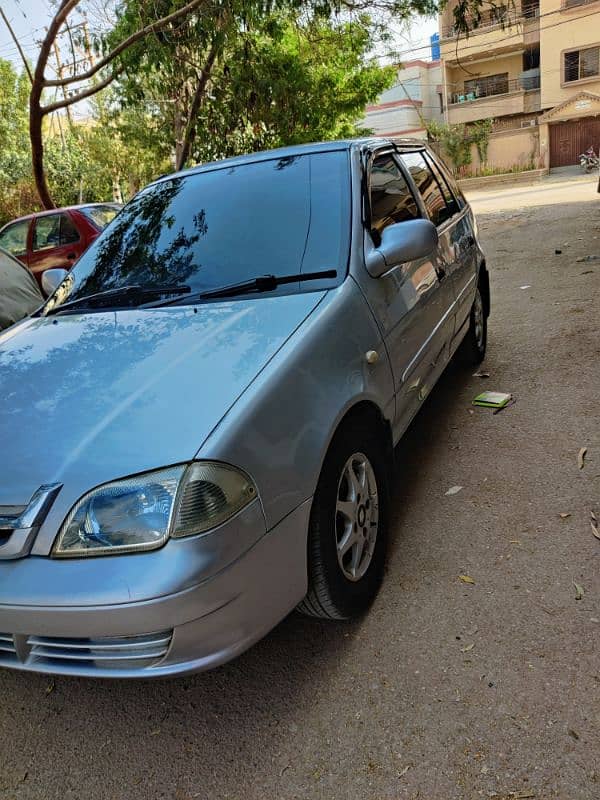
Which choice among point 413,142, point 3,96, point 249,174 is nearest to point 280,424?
point 249,174

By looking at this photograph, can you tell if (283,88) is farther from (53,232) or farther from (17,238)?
(17,238)

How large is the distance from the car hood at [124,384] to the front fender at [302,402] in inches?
2.2

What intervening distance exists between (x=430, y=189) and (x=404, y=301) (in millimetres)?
1486

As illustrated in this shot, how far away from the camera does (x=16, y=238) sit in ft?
32.3

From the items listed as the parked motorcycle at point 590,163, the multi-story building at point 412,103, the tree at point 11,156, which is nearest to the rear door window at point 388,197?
the tree at point 11,156

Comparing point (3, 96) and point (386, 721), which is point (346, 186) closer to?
point (386, 721)

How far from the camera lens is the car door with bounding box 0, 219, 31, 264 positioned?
31.9 feet

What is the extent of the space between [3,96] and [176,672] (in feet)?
81.6

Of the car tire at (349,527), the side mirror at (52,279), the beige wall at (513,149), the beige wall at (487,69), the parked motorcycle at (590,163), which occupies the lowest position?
the parked motorcycle at (590,163)

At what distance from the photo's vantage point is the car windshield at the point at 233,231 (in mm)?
2719

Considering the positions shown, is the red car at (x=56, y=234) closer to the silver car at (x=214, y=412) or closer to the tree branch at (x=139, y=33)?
the tree branch at (x=139, y=33)

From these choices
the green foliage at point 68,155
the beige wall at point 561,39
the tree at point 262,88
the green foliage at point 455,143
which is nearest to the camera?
the tree at point 262,88

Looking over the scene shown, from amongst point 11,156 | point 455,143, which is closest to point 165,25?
point 11,156

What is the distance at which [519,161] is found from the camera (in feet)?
116
